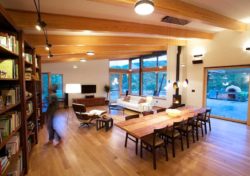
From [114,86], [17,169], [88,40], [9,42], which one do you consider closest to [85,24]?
[88,40]

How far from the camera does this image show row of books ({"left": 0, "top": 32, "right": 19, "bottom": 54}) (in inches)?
75.7

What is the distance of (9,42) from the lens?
2.13 meters

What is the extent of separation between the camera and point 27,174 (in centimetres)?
269

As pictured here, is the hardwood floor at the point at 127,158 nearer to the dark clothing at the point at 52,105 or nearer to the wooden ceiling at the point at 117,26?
the dark clothing at the point at 52,105

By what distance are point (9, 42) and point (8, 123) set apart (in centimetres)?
117

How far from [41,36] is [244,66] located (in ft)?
23.0

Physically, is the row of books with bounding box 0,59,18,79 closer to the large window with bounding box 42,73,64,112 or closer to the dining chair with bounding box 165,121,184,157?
the dining chair with bounding box 165,121,184,157

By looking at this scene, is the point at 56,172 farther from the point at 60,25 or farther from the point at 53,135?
the point at 60,25

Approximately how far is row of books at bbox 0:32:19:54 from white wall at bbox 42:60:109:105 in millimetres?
6887

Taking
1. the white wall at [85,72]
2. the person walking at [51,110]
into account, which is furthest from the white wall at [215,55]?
the person walking at [51,110]

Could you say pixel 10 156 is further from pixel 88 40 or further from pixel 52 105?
pixel 88 40

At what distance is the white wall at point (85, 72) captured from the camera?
8992 millimetres

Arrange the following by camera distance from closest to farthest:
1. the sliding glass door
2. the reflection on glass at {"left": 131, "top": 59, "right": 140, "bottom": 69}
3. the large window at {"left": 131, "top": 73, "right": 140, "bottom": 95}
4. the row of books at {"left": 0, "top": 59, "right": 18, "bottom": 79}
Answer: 1. the row of books at {"left": 0, "top": 59, "right": 18, "bottom": 79}
2. the sliding glass door
3. the reflection on glass at {"left": 131, "top": 59, "right": 140, "bottom": 69}
4. the large window at {"left": 131, "top": 73, "right": 140, "bottom": 95}

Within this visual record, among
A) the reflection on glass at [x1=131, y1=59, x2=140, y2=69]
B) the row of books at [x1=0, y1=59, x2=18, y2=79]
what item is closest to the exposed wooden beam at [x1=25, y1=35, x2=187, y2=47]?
the row of books at [x1=0, y1=59, x2=18, y2=79]
